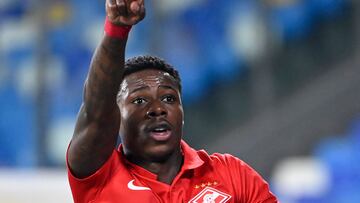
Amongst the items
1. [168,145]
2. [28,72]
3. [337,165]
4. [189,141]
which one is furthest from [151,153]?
[28,72]

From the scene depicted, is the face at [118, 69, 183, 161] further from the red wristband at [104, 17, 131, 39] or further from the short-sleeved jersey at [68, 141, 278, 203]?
the red wristband at [104, 17, 131, 39]

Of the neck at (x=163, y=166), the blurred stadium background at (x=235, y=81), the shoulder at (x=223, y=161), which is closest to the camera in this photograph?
the neck at (x=163, y=166)

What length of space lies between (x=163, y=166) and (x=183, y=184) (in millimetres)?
106

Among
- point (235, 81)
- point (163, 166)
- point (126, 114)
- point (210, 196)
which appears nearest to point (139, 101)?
point (126, 114)

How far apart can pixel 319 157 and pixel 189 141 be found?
4.01 ft

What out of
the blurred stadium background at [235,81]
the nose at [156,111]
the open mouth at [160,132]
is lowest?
the open mouth at [160,132]

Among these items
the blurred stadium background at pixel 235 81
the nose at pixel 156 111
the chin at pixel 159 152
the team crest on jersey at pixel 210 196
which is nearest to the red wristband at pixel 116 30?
the nose at pixel 156 111

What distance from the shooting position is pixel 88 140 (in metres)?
2.87

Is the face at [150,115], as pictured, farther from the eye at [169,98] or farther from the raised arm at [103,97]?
the raised arm at [103,97]

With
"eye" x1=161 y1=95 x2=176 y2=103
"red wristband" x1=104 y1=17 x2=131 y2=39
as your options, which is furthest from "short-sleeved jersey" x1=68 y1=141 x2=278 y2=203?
"red wristband" x1=104 y1=17 x2=131 y2=39

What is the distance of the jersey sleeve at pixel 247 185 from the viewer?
323cm

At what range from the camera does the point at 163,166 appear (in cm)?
324

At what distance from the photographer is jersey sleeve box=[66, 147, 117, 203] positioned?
2.97 meters

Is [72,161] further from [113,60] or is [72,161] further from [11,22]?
[11,22]
